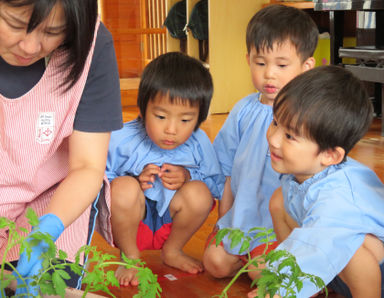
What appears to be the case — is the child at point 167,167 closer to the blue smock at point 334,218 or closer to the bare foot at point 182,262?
the bare foot at point 182,262

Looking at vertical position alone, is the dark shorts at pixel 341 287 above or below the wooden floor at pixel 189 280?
above

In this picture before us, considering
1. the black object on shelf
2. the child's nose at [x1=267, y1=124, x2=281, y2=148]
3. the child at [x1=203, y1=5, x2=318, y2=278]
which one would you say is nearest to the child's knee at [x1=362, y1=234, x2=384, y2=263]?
the child's nose at [x1=267, y1=124, x2=281, y2=148]

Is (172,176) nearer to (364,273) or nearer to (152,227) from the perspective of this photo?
(152,227)

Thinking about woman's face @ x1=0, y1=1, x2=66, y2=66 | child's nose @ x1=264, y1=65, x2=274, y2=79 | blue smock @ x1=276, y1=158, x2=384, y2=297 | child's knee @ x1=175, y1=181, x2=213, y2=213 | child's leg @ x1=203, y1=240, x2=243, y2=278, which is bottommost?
child's leg @ x1=203, y1=240, x2=243, y2=278

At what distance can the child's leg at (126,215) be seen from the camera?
158cm

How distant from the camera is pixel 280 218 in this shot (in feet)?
4.67

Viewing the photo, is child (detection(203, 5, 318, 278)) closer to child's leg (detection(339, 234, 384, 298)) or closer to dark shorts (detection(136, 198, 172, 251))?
dark shorts (detection(136, 198, 172, 251))

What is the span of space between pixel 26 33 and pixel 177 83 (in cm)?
80

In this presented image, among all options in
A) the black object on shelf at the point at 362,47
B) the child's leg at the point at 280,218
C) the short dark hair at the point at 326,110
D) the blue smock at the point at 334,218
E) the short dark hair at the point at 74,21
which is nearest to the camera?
the short dark hair at the point at 74,21

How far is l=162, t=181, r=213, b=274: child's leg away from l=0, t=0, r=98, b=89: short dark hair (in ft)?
2.15

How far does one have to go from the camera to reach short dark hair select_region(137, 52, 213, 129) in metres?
1.66

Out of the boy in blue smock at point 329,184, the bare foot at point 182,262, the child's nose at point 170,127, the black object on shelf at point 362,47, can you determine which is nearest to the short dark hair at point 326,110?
the boy in blue smock at point 329,184

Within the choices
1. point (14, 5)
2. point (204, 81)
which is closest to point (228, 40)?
point (204, 81)

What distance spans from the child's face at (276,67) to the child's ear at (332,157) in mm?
371
